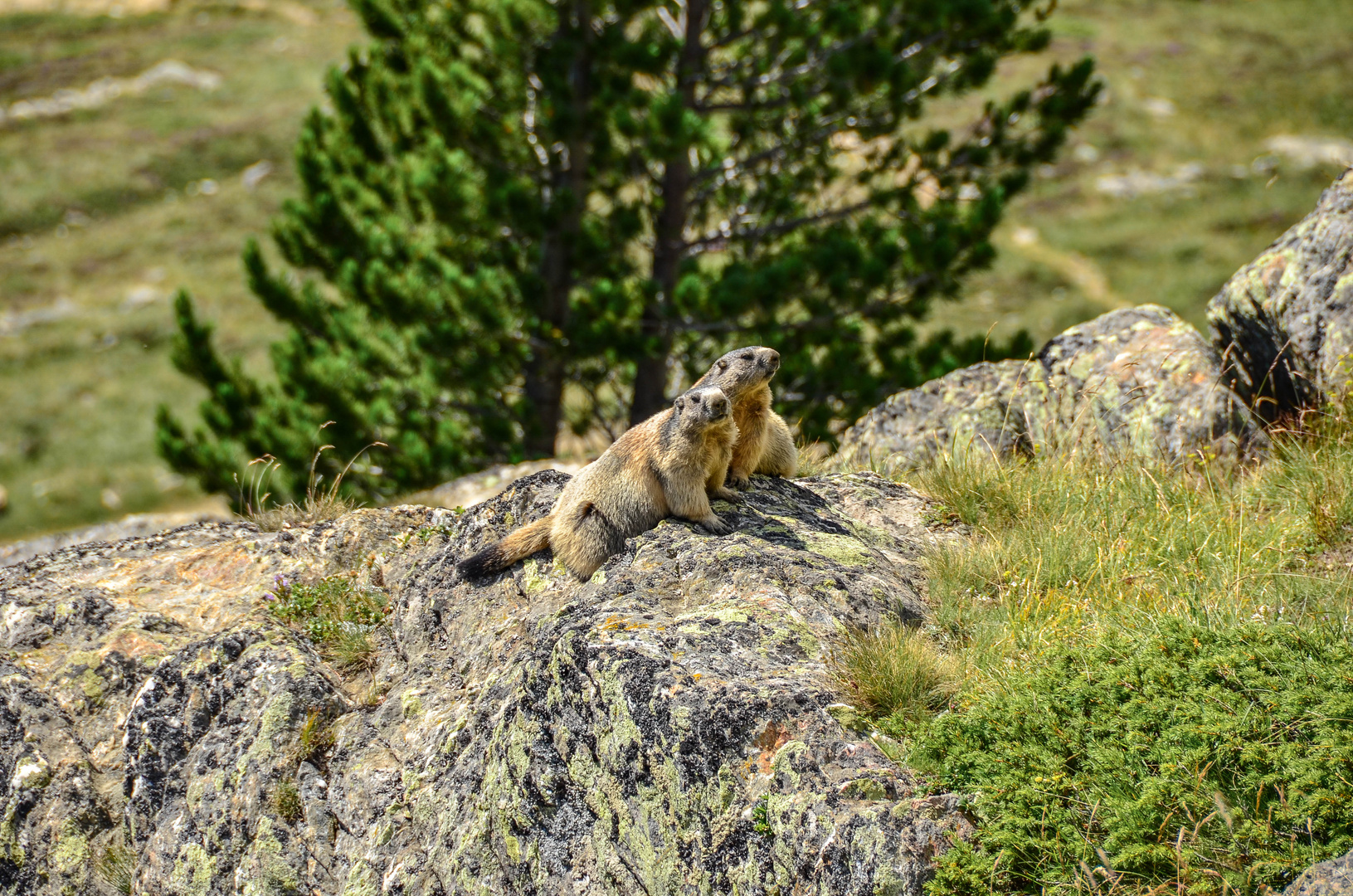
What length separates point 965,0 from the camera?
12750 mm

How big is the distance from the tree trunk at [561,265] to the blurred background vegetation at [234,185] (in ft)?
58.5

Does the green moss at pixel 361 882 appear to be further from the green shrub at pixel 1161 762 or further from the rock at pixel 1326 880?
the rock at pixel 1326 880

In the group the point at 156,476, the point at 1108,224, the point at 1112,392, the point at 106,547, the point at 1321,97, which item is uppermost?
the point at 1112,392

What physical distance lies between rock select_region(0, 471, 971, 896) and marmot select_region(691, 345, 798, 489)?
25 centimetres

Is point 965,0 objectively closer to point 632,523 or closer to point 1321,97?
point 632,523

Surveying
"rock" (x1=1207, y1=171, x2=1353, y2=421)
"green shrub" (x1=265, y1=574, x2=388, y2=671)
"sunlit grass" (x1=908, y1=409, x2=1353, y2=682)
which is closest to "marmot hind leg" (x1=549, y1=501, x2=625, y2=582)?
"green shrub" (x1=265, y1=574, x2=388, y2=671)

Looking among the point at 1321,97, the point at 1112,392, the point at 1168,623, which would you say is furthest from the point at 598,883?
the point at 1321,97

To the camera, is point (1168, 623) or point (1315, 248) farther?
point (1315, 248)

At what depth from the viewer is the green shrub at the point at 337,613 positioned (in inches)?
240

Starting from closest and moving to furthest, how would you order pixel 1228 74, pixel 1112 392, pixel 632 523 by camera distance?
1. pixel 632 523
2. pixel 1112 392
3. pixel 1228 74

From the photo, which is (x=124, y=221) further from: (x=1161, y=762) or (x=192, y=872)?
(x=1161, y=762)

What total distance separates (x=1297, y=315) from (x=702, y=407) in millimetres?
4789

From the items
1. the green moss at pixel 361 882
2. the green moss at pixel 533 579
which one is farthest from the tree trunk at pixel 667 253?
the green moss at pixel 361 882

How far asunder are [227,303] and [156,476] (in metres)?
12.0
